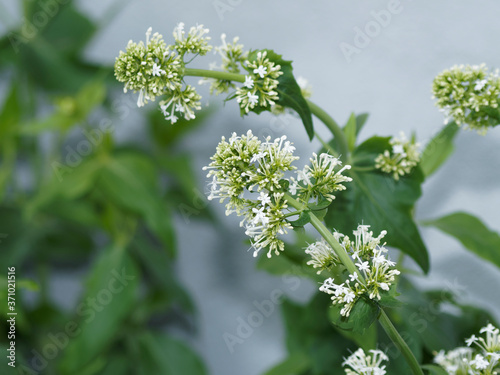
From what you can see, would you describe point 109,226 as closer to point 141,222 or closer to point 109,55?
point 141,222

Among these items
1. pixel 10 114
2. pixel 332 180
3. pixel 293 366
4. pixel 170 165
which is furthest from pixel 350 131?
pixel 10 114

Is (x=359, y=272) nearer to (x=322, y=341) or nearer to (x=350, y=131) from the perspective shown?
(x=350, y=131)

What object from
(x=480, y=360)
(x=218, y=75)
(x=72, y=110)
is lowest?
(x=480, y=360)

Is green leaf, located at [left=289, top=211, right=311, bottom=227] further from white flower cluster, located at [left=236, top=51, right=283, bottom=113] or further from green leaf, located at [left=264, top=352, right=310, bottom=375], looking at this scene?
green leaf, located at [left=264, top=352, right=310, bottom=375]

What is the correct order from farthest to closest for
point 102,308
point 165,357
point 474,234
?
point 165,357 < point 102,308 < point 474,234

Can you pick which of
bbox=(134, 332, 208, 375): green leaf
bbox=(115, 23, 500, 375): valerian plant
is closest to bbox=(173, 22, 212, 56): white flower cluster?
bbox=(115, 23, 500, 375): valerian plant

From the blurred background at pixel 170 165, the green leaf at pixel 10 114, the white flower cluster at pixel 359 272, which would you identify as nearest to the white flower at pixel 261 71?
the white flower cluster at pixel 359 272

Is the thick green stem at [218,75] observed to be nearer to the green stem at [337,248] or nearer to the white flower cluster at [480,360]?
the green stem at [337,248]
